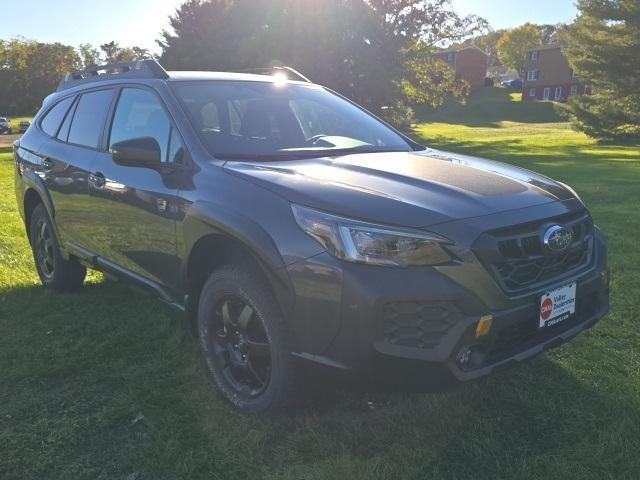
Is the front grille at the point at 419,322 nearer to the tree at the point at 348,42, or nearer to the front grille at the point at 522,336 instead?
the front grille at the point at 522,336

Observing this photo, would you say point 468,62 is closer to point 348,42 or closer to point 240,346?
point 348,42

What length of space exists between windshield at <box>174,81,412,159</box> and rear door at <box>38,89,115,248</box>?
0.99m

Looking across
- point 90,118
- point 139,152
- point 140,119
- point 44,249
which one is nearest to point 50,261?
point 44,249

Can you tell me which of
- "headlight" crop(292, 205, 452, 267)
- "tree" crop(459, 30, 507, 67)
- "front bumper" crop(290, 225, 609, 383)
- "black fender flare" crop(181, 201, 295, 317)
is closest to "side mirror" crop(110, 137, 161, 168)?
"black fender flare" crop(181, 201, 295, 317)

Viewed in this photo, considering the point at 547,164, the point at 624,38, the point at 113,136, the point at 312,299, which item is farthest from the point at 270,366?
the point at 624,38

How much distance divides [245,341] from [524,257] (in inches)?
55.2

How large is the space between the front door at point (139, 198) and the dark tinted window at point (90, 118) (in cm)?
20

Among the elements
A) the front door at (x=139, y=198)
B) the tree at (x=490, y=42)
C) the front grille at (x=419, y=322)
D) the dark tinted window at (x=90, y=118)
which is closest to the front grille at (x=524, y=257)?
the front grille at (x=419, y=322)

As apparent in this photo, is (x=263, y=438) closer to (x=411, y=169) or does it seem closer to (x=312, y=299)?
(x=312, y=299)

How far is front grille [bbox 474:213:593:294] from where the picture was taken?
253 centimetres

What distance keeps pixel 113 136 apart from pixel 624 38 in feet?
85.3

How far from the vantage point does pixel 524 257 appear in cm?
265

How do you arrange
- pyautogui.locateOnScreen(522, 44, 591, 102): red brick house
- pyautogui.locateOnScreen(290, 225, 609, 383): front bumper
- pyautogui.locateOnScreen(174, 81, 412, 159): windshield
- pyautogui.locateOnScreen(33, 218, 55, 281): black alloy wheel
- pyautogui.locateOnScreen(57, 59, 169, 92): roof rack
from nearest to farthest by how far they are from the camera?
pyautogui.locateOnScreen(290, 225, 609, 383): front bumper, pyautogui.locateOnScreen(174, 81, 412, 159): windshield, pyautogui.locateOnScreen(57, 59, 169, 92): roof rack, pyautogui.locateOnScreen(33, 218, 55, 281): black alloy wheel, pyautogui.locateOnScreen(522, 44, 591, 102): red brick house

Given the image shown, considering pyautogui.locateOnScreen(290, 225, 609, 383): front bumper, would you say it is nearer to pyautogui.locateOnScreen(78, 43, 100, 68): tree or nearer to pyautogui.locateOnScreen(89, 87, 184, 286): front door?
pyautogui.locateOnScreen(89, 87, 184, 286): front door
